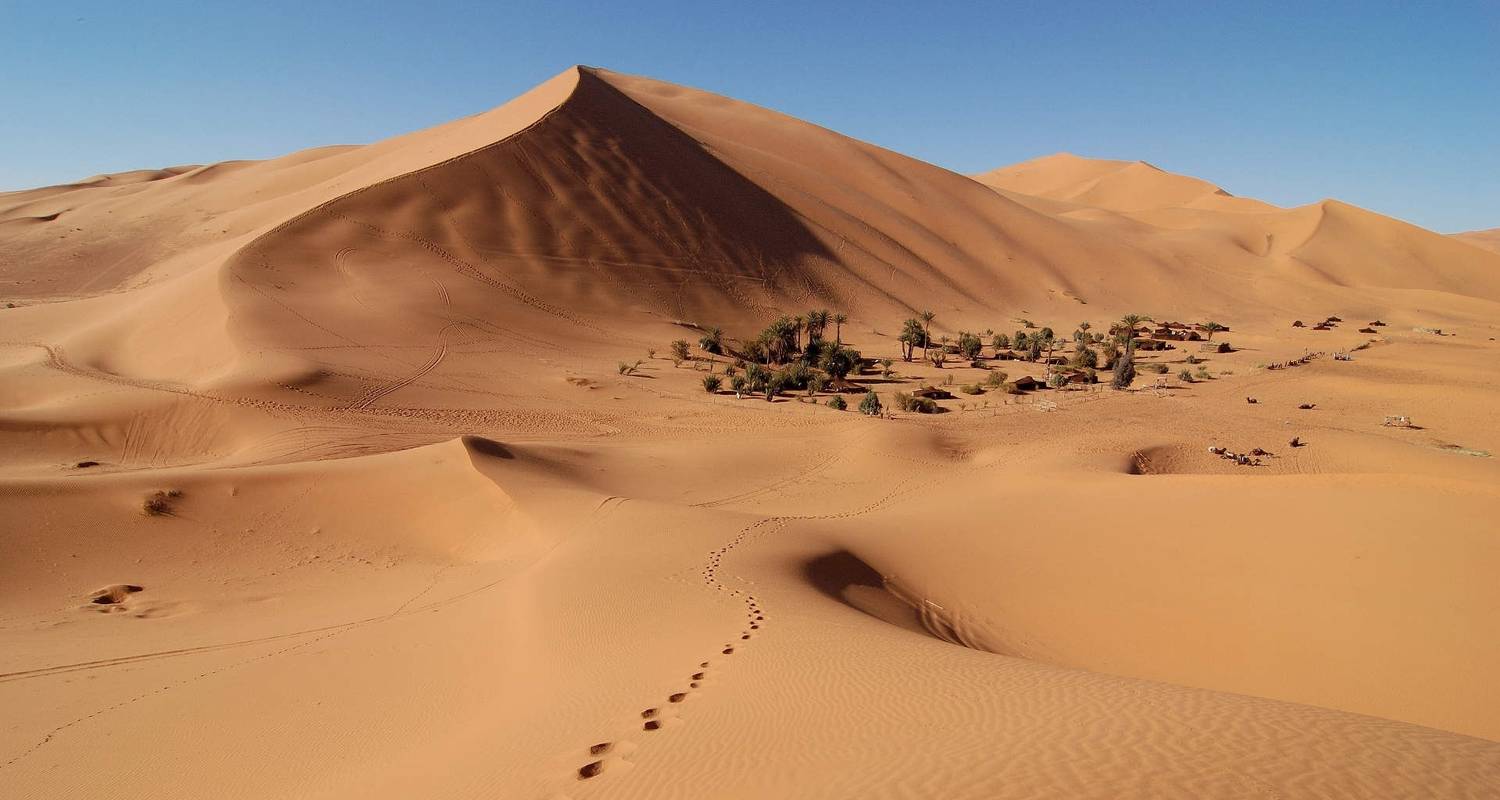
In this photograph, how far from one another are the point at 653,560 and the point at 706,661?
3924 mm

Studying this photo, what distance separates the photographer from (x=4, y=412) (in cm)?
1825

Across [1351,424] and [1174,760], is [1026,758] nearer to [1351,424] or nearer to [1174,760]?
[1174,760]

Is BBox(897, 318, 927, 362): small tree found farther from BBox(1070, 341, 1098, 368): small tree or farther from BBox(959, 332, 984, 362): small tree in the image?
BBox(1070, 341, 1098, 368): small tree

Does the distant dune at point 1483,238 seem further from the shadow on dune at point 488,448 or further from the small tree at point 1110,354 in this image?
the shadow on dune at point 488,448

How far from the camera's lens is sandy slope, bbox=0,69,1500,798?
5309mm

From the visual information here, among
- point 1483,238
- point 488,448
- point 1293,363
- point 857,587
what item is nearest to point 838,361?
point 488,448

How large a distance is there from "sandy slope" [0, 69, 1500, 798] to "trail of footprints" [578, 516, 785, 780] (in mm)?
50

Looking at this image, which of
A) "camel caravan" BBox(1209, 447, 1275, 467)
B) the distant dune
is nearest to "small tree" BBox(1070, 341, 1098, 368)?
"camel caravan" BBox(1209, 447, 1275, 467)

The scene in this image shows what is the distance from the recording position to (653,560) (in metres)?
10.9

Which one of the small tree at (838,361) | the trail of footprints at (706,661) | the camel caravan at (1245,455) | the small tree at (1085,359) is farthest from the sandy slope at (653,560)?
the small tree at (1085,359)

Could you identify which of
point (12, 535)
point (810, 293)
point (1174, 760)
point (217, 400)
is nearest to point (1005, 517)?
point (1174, 760)

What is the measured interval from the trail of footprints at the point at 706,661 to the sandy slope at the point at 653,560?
2.0 inches

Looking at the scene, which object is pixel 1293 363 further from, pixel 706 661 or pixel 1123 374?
pixel 706 661

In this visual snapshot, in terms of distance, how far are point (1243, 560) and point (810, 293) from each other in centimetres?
3431
